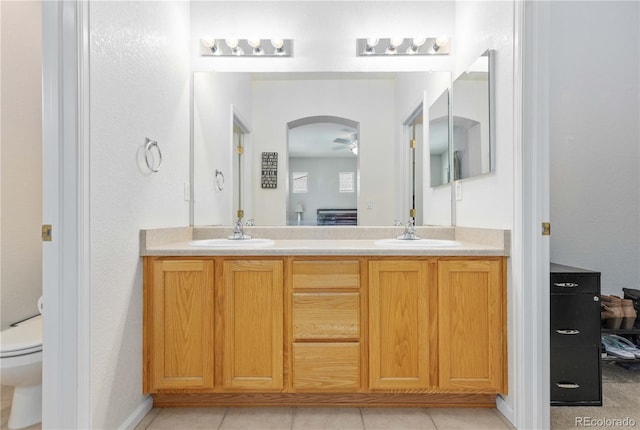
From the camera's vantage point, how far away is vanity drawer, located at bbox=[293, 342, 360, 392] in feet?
6.01

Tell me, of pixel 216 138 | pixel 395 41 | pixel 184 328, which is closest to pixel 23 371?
pixel 184 328

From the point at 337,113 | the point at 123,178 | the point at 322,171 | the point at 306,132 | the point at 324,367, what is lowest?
the point at 324,367

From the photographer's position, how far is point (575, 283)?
185 cm

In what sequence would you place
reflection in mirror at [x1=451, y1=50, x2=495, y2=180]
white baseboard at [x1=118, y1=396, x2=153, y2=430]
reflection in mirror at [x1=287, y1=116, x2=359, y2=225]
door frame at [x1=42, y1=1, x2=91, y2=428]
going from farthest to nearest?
reflection in mirror at [x1=287, y1=116, x2=359, y2=225], reflection in mirror at [x1=451, y1=50, x2=495, y2=180], white baseboard at [x1=118, y1=396, x2=153, y2=430], door frame at [x1=42, y1=1, x2=91, y2=428]

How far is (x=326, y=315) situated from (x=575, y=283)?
1236 mm

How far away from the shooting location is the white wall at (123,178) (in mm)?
1467

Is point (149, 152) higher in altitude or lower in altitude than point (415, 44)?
lower

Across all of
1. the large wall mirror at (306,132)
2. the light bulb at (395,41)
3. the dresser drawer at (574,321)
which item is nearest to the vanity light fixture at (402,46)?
the light bulb at (395,41)

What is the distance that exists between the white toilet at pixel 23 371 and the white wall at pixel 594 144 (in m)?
3.00

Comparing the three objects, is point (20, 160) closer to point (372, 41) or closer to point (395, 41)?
point (372, 41)

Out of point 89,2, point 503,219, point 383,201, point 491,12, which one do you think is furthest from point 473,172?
point 89,2

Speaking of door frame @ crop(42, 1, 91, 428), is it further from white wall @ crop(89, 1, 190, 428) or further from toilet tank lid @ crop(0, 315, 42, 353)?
toilet tank lid @ crop(0, 315, 42, 353)

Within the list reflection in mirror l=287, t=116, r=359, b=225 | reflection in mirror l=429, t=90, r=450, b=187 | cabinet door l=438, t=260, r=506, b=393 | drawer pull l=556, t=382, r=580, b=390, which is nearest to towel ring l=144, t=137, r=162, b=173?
reflection in mirror l=287, t=116, r=359, b=225

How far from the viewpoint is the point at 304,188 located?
2.44 m
